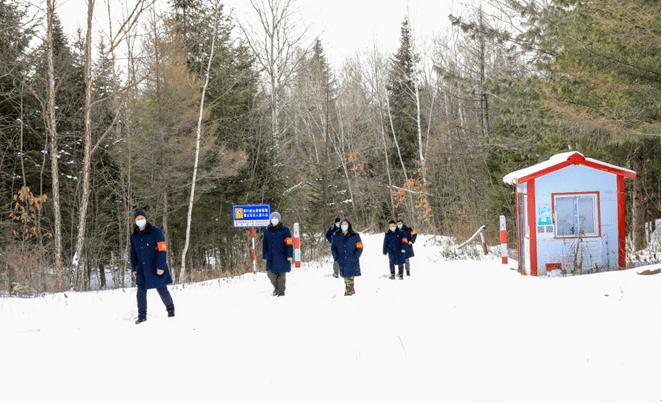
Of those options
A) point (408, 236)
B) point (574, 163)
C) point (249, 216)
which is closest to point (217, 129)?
point (249, 216)

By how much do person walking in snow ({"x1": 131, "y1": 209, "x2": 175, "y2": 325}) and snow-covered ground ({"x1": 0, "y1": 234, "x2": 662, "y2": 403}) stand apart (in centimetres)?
49

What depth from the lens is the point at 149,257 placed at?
739 centimetres

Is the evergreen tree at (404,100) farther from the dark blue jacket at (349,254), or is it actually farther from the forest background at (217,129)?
the dark blue jacket at (349,254)

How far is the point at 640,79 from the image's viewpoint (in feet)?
32.3

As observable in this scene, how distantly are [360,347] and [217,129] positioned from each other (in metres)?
16.8

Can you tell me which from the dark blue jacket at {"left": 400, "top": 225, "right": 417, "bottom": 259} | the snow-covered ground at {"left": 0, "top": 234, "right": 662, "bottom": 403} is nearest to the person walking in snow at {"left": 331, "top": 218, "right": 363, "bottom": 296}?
the snow-covered ground at {"left": 0, "top": 234, "right": 662, "bottom": 403}

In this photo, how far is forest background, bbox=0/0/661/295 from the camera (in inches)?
420

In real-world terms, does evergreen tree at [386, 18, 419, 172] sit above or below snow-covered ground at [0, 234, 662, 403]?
above

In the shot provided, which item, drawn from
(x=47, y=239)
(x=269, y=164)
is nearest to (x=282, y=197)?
(x=269, y=164)

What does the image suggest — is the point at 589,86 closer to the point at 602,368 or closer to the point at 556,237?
the point at 556,237

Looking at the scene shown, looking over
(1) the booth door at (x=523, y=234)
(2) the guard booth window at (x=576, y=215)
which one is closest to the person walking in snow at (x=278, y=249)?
(1) the booth door at (x=523, y=234)

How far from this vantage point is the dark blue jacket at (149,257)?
7309mm

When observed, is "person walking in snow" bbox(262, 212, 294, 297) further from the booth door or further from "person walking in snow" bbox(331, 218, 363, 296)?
the booth door

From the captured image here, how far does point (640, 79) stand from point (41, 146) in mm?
21656
